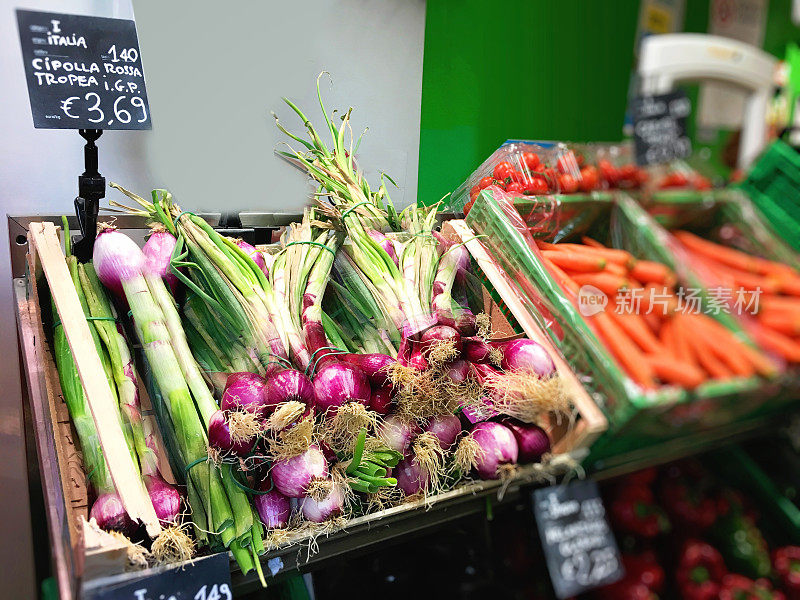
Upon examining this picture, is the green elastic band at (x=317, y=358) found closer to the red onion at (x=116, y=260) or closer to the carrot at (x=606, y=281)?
the red onion at (x=116, y=260)

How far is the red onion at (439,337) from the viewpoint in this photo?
1177mm

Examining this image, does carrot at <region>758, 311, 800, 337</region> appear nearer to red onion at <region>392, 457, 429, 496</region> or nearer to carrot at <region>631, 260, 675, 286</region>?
carrot at <region>631, 260, 675, 286</region>

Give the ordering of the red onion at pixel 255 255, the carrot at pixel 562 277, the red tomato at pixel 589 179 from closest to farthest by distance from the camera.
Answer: the red tomato at pixel 589 179 → the carrot at pixel 562 277 → the red onion at pixel 255 255

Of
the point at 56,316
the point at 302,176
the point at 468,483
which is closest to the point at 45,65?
the point at 56,316

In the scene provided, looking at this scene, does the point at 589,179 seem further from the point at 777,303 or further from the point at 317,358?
the point at 317,358

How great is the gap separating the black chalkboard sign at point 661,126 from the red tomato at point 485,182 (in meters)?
0.96

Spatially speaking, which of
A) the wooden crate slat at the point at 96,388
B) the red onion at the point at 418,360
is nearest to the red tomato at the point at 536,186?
the red onion at the point at 418,360

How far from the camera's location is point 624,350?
1.03 metres

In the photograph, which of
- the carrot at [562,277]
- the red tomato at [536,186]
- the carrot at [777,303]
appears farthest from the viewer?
the red tomato at [536,186]

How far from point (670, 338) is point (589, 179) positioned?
0.39 m

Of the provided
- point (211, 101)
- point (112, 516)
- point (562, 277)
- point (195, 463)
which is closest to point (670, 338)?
point (562, 277)

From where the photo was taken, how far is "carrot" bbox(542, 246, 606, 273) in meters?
1.16

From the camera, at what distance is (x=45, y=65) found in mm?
1143

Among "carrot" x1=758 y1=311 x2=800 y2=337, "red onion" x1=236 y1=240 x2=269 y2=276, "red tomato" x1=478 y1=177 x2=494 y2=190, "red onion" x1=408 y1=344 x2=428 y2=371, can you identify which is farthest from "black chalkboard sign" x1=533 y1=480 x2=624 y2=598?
"red tomato" x1=478 y1=177 x2=494 y2=190
